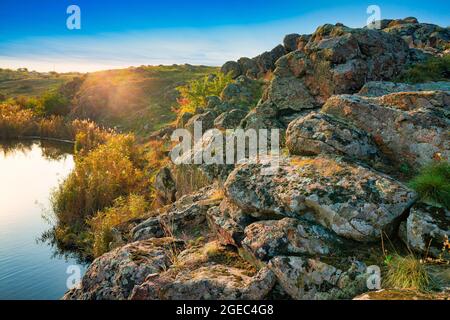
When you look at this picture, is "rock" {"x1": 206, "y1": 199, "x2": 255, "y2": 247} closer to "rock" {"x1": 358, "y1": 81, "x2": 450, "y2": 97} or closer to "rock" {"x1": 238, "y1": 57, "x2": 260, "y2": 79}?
"rock" {"x1": 358, "y1": 81, "x2": 450, "y2": 97}

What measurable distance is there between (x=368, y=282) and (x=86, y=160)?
62.3 feet

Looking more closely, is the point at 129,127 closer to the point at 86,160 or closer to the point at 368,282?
the point at 86,160

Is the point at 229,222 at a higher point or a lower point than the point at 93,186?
higher

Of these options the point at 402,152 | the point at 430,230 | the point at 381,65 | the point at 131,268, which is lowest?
the point at 131,268

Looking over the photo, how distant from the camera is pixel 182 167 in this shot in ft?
49.6

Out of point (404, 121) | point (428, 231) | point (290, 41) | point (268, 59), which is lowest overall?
point (428, 231)

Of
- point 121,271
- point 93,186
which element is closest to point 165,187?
point 93,186

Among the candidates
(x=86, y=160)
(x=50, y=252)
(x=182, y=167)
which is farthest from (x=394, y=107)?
(x=86, y=160)

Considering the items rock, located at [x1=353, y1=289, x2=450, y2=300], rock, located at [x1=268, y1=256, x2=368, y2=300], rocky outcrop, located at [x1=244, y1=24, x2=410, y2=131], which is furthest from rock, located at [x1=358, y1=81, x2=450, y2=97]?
rock, located at [x1=353, y1=289, x2=450, y2=300]

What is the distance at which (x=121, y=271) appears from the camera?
7863 millimetres

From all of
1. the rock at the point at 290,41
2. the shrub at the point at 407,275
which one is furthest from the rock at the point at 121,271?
the rock at the point at 290,41

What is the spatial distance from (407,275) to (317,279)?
1334mm

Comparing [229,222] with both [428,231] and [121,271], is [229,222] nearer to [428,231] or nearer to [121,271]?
[121,271]

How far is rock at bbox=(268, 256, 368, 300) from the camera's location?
629 cm
